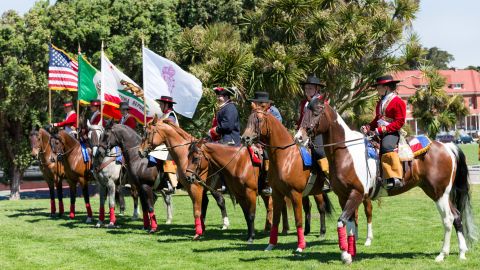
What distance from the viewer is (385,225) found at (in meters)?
17.6

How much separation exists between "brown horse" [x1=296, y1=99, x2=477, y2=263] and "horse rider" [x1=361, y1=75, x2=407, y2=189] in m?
0.26

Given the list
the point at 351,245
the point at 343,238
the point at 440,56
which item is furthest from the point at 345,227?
the point at 440,56

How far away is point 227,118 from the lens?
15.2 metres

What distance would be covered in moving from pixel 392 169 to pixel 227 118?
182 inches

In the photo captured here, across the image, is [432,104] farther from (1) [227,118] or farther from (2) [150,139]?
(2) [150,139]

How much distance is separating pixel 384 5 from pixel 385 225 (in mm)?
17157

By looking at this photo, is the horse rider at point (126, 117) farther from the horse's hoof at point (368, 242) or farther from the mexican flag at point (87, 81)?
the horse's hoof at point (368, 242)

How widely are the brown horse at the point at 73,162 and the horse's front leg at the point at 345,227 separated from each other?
9713mm

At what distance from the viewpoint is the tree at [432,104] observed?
32.7m

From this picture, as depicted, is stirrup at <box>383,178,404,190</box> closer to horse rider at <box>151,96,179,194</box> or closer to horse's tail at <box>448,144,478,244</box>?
horse's tail at <box>448,144,478,244</box>

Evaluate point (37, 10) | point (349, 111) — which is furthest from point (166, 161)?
point (37, 10)

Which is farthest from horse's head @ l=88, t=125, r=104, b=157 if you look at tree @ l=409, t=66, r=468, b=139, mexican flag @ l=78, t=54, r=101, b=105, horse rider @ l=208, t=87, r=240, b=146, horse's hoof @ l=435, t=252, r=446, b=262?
tree @ l=409, t=66, r=468, b=139

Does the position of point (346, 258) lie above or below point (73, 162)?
below

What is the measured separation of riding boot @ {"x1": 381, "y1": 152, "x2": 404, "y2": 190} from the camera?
456 inches
